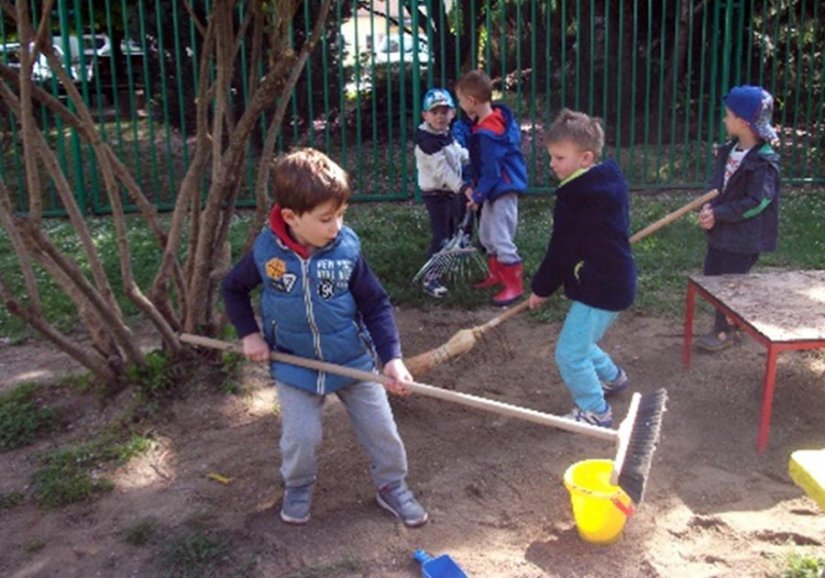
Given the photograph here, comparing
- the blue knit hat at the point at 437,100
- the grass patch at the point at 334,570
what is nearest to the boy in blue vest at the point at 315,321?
the grass patch at the point at 334,570

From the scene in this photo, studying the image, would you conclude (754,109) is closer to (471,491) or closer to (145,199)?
(471,491)

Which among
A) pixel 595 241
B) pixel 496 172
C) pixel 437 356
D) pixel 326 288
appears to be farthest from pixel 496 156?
pixel 326 288

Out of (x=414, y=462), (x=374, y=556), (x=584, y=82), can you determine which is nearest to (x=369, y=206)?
(x=584, y=82)

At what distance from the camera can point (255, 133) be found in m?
9.72

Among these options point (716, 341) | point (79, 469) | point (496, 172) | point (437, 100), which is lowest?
point (79, 469)

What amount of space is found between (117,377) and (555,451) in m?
1.97

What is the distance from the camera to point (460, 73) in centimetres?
960

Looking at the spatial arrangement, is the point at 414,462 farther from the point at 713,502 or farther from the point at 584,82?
the point at 584,82

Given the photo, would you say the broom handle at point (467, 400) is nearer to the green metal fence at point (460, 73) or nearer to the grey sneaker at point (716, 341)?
the grey sneaker at point (716, 341)

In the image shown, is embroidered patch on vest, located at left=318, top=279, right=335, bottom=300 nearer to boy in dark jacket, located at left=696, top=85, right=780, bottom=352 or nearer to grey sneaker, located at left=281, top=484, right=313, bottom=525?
grey sneaker, located at left=281, top=484, right=313, bottom=525

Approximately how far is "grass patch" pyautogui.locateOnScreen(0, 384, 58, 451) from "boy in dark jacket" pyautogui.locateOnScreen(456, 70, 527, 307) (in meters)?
2.68

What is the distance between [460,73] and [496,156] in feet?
13.5

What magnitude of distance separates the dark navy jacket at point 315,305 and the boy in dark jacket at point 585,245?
3.03ft

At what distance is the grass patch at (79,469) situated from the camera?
3.55 metres
